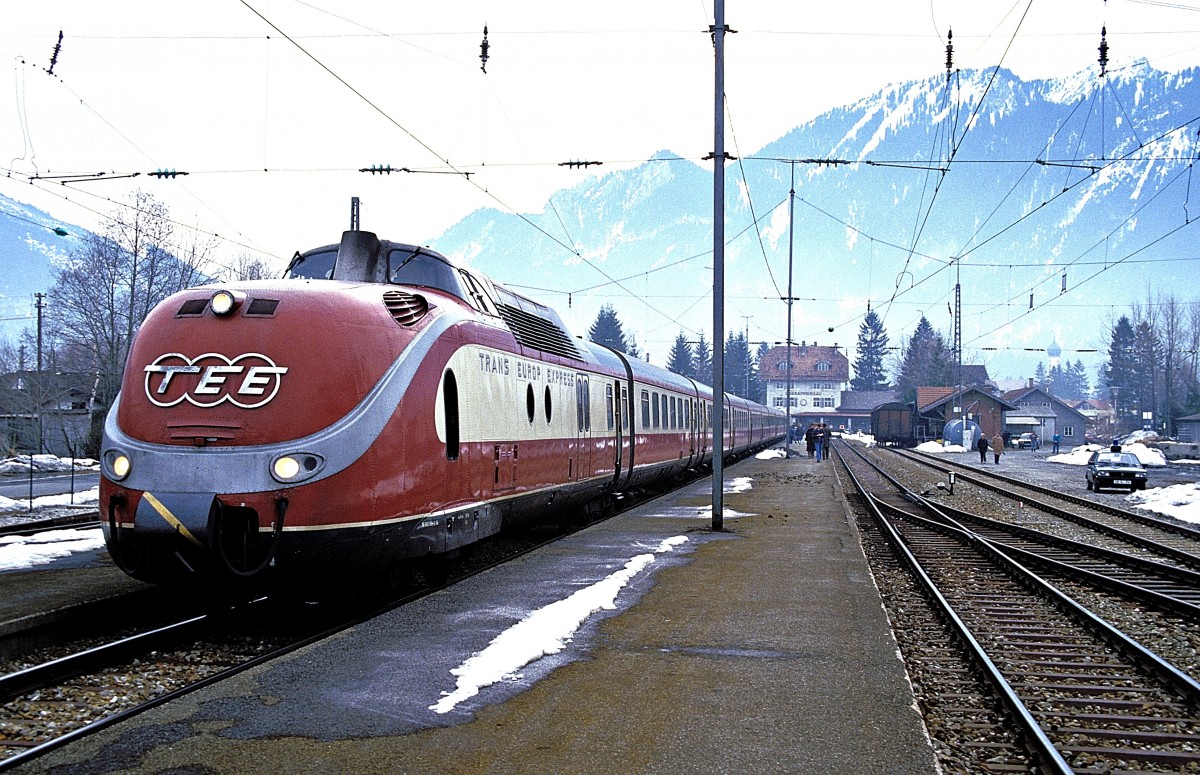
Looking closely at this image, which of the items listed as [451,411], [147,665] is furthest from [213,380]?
[451,411]

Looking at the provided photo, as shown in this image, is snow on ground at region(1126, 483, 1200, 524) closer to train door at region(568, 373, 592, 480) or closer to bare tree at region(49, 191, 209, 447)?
train door at region(568, 373, 592, 480)

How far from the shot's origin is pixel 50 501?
80.9 ft

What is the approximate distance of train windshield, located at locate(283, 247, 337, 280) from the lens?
40.3ft

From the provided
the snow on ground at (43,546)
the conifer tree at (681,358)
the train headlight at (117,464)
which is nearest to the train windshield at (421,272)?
the train headlight at (117,464)

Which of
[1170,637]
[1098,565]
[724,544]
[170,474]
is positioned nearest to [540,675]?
[170,474]

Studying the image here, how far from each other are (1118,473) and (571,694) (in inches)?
1228

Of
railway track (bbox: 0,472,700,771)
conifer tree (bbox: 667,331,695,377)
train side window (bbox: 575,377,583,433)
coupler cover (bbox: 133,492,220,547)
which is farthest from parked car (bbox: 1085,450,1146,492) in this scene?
conifer tree (bbox: 667,331,695,377)

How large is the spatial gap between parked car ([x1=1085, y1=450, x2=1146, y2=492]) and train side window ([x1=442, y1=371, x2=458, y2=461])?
28.7m

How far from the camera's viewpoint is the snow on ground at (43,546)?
12781 mm

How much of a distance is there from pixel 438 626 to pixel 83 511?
16325 millimetres

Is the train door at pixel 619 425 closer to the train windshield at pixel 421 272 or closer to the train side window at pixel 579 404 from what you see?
the train side window at pixel 579 404

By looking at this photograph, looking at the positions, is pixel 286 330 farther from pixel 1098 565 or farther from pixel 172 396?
pixel 1098 565

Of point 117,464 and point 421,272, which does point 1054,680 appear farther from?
point 117,464

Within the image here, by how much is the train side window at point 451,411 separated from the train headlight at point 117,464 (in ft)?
9.75
